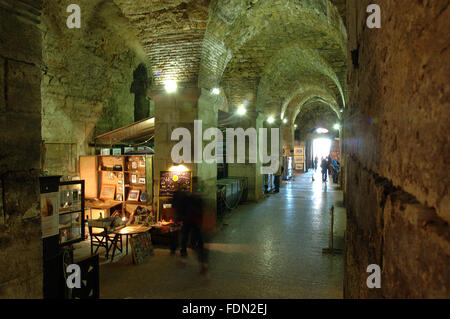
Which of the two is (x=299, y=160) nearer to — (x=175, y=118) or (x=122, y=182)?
(x=122, y=182)

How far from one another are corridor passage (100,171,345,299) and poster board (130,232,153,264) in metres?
0.14

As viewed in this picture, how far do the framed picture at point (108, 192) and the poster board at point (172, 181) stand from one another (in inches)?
79.3

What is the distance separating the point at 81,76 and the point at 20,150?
8.26 m

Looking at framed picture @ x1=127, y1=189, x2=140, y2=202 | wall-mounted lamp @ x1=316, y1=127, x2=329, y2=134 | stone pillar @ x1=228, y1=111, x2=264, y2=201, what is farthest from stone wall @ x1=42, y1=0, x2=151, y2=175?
wall-mounted lamp @ x1=316, y1=127, x2=329, y2=134

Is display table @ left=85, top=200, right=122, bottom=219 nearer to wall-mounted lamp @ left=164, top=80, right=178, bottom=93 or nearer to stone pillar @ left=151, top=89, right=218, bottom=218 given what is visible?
stone pillar @ left=151, top=89, right=218, bottom=218

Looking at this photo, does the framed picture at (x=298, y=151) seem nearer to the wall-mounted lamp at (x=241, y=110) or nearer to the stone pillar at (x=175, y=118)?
the wall-mounted lamp at (x=241, y=110)

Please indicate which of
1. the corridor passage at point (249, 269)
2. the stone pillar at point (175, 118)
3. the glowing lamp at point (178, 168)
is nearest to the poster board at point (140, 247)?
the corridor passage at point (249, 269)

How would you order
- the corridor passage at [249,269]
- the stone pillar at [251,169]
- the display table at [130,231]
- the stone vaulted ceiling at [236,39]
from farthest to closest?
the stone pillar at [251,169] < the stone vaulted ceiling at [236,39] < the display table at [130,231] < the corridor passage at [249,269]

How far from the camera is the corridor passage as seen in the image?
4621mm

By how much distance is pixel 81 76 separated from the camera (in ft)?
32.2

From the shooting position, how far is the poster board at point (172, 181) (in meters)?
7.38

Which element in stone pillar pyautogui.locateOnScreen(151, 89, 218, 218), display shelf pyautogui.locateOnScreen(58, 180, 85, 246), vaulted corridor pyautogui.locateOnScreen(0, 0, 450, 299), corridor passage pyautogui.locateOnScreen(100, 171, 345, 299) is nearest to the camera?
vaulted corridor pyautogui.locateOnScreen(0, 0, 450, 299)
